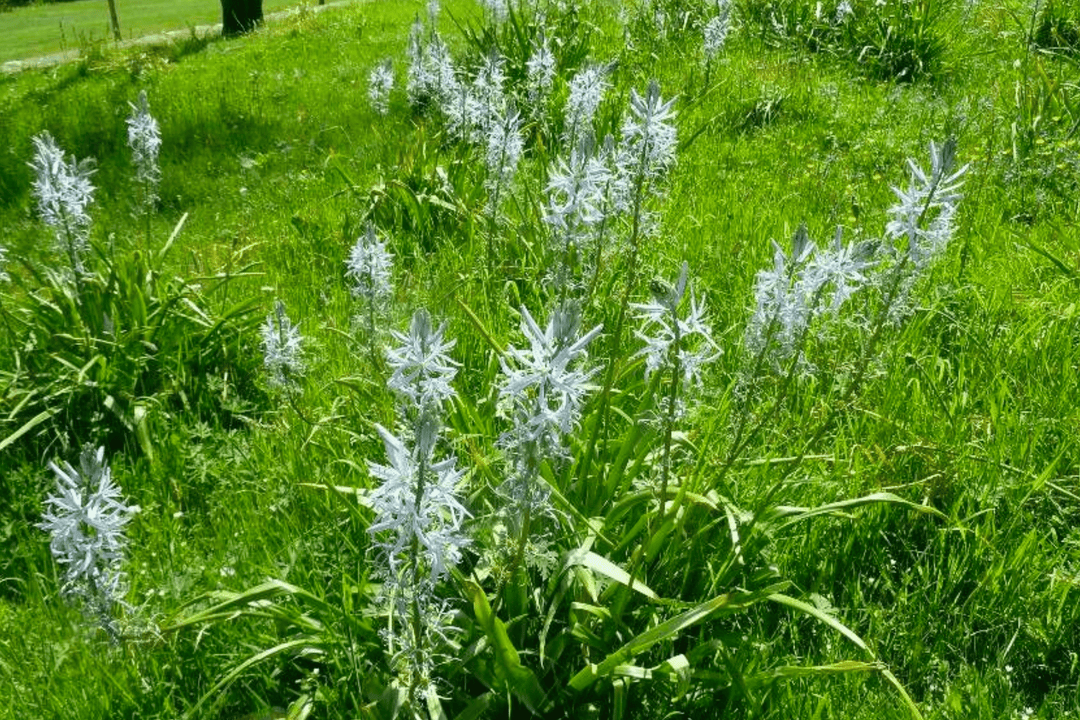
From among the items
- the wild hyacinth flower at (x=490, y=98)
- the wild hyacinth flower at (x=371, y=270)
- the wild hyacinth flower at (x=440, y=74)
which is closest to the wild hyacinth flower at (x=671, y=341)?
the wild hyacinth flower at (x=371, y=270)

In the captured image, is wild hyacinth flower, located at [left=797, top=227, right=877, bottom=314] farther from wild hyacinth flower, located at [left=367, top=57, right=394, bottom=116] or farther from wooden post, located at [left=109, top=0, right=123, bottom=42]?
wooden post, located at [left=109, top=0, right=123, bottom=42]

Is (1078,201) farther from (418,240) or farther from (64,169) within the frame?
(64,169)

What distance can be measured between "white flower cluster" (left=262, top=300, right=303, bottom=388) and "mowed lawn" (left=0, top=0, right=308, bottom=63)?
14.7 meters

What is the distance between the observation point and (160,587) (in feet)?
→ 8.77

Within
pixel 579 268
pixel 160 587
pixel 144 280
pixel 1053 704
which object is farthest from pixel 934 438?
pixel 144 280

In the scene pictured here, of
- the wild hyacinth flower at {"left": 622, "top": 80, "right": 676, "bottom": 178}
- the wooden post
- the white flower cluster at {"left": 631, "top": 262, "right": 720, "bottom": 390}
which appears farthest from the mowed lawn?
the white flower cluster at {"left": 631, "top": 262, "right": 720, "bottom": 390}

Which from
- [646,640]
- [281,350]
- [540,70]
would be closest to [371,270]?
[281,350]

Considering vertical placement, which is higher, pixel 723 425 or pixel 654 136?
pixel 654 136

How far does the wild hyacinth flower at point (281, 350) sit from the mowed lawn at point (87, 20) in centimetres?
1472

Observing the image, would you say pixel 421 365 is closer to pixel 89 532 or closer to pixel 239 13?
pixel 89 532

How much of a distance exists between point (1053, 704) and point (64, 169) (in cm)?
380

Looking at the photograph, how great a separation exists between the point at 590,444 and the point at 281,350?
3.75 feet

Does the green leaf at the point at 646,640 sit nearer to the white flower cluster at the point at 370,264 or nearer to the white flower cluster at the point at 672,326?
the white flower cluster at the point at 672,326

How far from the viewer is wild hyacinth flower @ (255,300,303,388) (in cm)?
293
